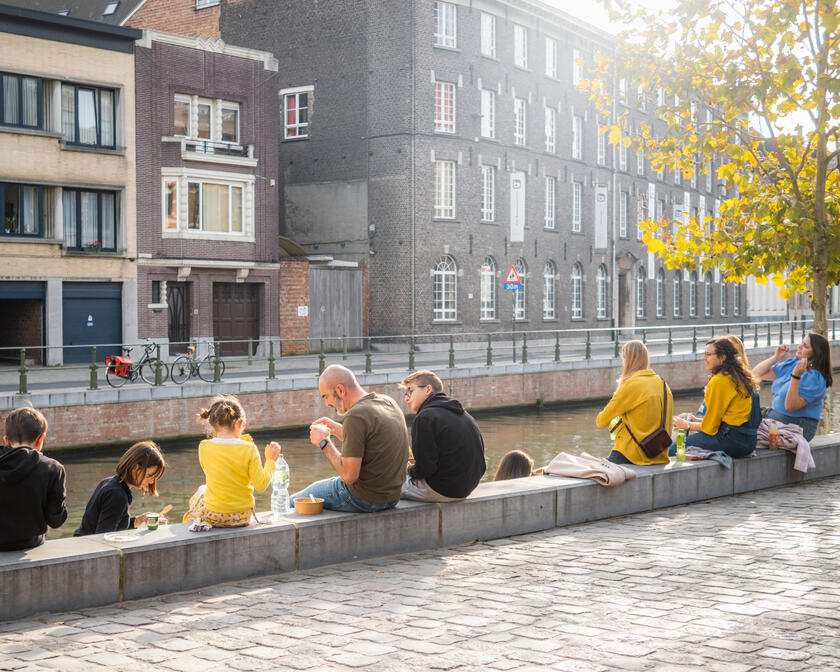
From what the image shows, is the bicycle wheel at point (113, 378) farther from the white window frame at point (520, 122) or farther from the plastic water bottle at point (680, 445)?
the white window frame at point (520, 122)

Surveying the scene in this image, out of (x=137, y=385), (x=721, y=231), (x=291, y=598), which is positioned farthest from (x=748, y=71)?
(x=137, y=385)

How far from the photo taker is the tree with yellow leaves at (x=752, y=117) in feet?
42.9

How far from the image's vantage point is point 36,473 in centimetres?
607

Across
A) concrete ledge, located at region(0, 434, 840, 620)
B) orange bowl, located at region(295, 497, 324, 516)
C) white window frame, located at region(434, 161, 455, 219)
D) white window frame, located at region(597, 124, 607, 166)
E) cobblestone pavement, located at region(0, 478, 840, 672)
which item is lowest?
cobblestone pavement, located at region(0, 478, 840, 672)

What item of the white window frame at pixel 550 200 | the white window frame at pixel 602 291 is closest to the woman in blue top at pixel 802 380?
the white window frame at pixel 550 200

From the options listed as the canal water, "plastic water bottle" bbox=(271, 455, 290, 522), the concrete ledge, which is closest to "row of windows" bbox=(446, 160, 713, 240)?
the canal water

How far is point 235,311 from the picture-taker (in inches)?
1254

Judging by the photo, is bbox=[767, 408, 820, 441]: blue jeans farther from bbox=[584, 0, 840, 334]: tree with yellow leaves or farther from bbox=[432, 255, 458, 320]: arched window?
bbox=[432, 255, 458, 320]: arched window

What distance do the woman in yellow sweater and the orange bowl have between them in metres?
3.74

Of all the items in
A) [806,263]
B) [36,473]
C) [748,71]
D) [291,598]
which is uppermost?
[748,71]

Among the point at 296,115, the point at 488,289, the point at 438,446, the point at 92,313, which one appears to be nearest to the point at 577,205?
the point at 488,289

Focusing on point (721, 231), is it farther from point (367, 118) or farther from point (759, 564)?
point (367, 118)

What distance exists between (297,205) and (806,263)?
26.2m

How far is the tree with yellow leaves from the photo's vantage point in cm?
1306
